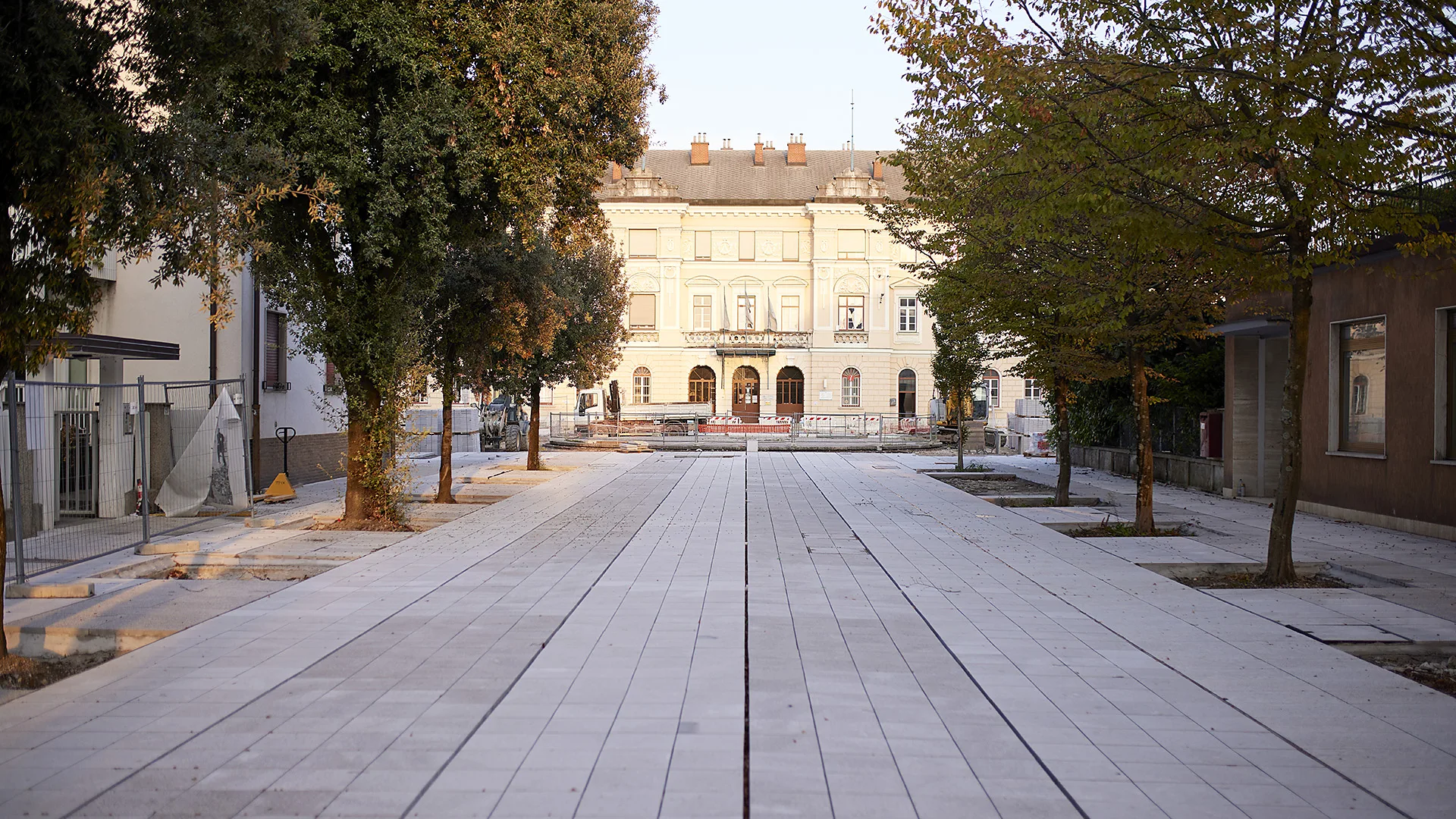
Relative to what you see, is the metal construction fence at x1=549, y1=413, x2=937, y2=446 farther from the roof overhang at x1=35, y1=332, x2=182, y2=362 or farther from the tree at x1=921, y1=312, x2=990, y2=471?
the roof overhang at x1=35, y1=332, x2=182, y2=362

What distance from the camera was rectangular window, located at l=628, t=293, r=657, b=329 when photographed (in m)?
65.9

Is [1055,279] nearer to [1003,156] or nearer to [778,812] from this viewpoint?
[1003,156]

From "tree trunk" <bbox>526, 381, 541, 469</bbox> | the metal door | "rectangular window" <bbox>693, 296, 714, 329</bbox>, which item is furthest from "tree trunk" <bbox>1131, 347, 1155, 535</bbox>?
"rectangular window" <bbox>693, 296, 714, 329</bbox>

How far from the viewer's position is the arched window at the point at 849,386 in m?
66.1

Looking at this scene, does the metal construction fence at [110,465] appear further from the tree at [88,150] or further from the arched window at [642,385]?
the arched window at [642,385]

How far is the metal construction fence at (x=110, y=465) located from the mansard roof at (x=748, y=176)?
50.7m

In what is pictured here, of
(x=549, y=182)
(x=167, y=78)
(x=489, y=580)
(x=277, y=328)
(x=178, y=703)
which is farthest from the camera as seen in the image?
(x=277, y=328)

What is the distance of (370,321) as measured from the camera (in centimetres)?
1420

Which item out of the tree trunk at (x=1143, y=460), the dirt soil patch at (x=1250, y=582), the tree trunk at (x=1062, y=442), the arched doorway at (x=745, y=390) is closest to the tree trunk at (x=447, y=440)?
the tree trunk at (x=1062, y=442)

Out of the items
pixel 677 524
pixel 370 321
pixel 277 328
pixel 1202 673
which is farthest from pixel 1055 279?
pixel 277 328

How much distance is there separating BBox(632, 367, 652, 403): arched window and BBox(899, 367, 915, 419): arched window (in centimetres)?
1516

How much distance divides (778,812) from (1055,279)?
35.9 feet

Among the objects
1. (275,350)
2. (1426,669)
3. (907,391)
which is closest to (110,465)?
(275,350)

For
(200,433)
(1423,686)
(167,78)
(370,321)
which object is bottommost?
(1423,686)
